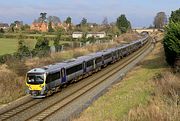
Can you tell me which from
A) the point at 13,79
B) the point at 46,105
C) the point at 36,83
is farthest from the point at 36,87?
the point at 13,79

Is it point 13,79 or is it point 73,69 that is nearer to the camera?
point 13,79

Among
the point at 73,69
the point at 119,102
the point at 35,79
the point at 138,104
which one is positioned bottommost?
the point at 119,102

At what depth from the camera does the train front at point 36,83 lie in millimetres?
26609

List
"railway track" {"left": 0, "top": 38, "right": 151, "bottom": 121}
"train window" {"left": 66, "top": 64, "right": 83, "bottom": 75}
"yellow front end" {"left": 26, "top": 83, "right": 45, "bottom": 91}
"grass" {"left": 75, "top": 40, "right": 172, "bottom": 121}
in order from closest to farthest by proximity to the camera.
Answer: "grass" {"left": 75, "top": 40, "right": 172, "bottom": 121} → "railway track" {"left": 0, "top": 38, "right": 151, "bottom": 121} → "yellow front end" {"left": 26, "top": 83, "right": 45, "bottom": 91} → "train window" {"left": 66, "top": 64, "right": 83, "bottom": 75}

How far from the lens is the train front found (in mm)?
26609

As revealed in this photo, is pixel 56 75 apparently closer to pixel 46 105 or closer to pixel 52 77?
pixel 52 77

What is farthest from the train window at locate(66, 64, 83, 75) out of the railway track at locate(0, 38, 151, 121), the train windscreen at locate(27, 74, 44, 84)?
the train windscreen at locate(27, 74, 44, 84)

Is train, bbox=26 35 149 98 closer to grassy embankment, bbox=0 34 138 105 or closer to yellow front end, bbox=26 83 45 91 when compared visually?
yellow front end, bbox=26 83 45 91

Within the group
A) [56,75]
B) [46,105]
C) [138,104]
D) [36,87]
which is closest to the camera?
[138,104]

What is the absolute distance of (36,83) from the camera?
26734mm

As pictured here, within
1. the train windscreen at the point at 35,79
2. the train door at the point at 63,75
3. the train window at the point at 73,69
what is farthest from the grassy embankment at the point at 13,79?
the train window at the point at 73,69

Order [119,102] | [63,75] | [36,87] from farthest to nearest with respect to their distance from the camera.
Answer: [63,75] → [36,87] → [119,102]

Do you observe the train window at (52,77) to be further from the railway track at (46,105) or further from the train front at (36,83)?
the railway track at (46,105)

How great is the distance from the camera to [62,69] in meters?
30.0
